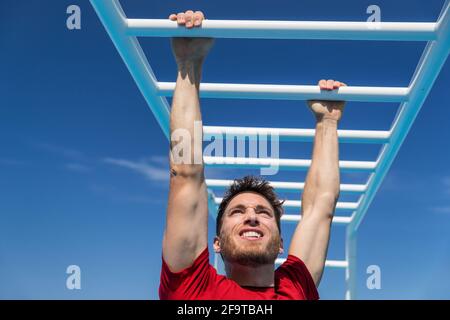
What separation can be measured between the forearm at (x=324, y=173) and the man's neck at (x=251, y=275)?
0.72 metres

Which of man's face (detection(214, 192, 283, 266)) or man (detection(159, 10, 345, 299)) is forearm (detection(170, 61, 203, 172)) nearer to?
man (detection(159, 10, 345, 299))

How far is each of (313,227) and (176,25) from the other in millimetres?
1526

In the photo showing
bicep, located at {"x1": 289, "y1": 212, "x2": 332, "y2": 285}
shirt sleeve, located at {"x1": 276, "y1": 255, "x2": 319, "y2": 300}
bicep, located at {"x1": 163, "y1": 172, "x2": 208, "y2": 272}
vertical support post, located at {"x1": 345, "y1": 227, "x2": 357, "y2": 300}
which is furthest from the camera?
vertical support post, located at {"x1": 345, "y1": 227, "x2": 357, "y2": 300}

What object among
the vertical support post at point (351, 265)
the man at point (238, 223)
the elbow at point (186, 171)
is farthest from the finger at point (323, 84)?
the vertical support post at point (351, 265)

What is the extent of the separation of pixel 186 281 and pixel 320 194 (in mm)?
1283

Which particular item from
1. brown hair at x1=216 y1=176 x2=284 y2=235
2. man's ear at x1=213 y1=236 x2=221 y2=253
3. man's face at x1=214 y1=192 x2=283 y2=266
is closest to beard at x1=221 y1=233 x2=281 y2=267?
man's face at x1=214 y1=192 x2=283 y2=266

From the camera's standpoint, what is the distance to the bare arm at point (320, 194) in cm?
352

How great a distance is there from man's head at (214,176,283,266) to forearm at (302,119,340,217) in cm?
31

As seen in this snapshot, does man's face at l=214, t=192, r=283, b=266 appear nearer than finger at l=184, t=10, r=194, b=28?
No

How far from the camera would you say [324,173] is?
3643 millimetres

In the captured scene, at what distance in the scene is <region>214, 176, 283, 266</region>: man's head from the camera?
2971 mm

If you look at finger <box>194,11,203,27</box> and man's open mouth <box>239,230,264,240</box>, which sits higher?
finger <box>194,11,203,27</box>

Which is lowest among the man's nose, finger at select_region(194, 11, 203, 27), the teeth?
the teeth

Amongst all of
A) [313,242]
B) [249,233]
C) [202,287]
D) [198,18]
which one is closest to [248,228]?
[249,233]
